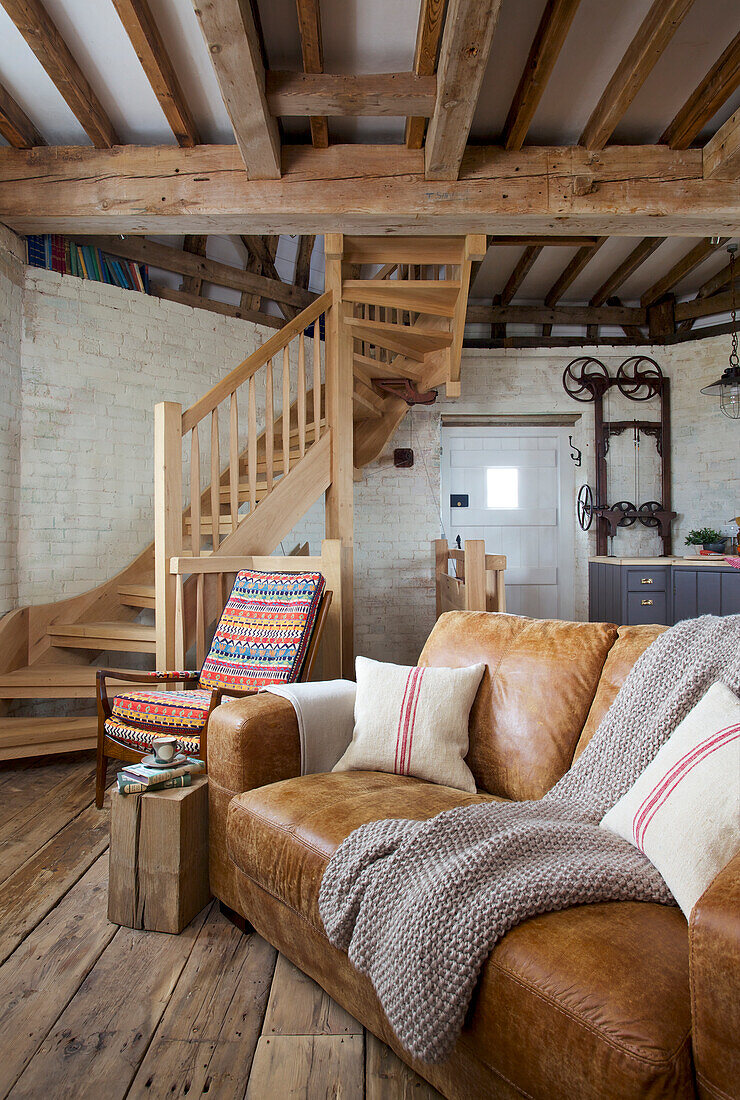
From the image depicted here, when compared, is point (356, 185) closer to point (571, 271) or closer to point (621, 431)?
point (571, 271)

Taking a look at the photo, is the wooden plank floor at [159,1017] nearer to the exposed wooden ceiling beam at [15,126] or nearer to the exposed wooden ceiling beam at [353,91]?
the exposed wooden ceiling beam at [353,91]

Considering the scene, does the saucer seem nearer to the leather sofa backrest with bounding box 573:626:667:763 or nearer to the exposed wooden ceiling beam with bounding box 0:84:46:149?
the leather sofa backrest with bounding box 573:626:667:763

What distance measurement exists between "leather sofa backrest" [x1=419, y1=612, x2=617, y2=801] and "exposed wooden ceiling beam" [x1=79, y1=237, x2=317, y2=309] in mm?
4086

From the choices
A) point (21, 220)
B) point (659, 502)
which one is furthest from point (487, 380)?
point (21, 220)

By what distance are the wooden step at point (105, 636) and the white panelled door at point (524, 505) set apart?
3.22m

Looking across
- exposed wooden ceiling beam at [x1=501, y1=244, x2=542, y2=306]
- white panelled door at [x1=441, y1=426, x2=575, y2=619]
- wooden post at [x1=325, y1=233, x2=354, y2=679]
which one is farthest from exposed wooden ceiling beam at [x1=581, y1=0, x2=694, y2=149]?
white panelled door at [x1=441, y1=426, x2=575, y2=619]

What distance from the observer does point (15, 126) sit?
3350 mm

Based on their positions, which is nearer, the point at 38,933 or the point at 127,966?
the point at 127,966

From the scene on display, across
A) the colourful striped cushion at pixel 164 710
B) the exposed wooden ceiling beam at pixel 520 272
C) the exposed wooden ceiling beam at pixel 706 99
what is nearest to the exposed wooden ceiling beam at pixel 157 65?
the exposed wooden ceiling beam at pixel 706 99

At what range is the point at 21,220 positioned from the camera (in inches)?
143

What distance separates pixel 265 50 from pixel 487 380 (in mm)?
3676

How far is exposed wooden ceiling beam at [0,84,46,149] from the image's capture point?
3209 millimetres

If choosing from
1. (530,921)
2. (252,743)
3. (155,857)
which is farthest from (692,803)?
(155,857)

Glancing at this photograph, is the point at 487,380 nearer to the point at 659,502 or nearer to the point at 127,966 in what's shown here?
the point at 659,502
